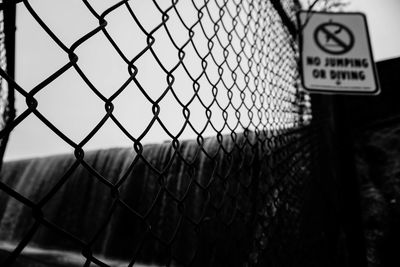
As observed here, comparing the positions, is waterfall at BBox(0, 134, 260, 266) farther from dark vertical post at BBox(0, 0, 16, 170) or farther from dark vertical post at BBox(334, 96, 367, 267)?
dark vertical post at BBox(0, 0, 16, 170)

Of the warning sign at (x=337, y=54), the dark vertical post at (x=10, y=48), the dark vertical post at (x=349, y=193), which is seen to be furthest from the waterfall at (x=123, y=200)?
the dark vertical post at (x=10, y=48)

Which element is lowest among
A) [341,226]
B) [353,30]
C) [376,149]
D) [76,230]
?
[76,230]

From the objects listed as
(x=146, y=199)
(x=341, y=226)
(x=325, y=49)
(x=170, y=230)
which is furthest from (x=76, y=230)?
(x=325, y=49)

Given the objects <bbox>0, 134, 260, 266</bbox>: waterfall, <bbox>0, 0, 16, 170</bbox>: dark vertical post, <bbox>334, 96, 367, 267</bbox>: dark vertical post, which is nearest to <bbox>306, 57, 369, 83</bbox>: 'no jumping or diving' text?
<bbox>334, 96, 367, 267</bbox>: dark vertical post

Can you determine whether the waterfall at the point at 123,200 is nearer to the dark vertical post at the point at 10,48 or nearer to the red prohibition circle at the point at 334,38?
the red prohibition circle at the point at 334,38

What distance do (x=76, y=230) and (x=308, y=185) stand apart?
24.3 feet

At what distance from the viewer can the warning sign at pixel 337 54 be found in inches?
61.5

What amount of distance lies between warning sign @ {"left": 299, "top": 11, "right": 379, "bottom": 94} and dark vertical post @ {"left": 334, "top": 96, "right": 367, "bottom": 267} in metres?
0.25

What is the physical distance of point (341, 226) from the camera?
7.32 feet

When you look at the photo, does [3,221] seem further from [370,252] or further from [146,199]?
[370,252]

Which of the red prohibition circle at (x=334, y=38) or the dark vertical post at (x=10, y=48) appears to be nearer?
the dark vertical post at (x=10, y=48)

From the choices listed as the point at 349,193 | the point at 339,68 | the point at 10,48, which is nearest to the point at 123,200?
the point at 10,48

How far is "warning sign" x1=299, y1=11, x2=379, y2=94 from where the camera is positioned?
1.56 m

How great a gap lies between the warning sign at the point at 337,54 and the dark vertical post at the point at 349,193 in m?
0.25
